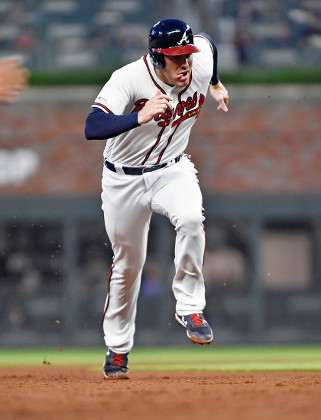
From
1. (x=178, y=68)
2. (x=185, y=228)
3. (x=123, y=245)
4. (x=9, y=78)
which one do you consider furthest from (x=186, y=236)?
(x=9, y=78)

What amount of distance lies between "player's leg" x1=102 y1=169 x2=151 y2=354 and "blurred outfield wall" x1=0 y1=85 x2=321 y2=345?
28.6 feet

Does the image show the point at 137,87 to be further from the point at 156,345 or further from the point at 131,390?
the point at 156,345

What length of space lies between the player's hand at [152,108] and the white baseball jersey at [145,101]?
0.31 m

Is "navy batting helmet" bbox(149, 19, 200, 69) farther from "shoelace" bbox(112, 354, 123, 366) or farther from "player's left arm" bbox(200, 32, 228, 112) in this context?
"shoelace" bbox(112, 354, 123, 366)

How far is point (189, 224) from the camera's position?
18.7 feet

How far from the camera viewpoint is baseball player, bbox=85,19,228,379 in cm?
557

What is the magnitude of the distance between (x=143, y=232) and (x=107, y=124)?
3.19ft

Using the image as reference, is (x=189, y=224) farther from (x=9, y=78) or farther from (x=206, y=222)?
(x=206, y=222)

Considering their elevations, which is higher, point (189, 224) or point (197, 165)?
point (189, 224)

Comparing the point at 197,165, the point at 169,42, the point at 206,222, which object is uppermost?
the point at 169,42

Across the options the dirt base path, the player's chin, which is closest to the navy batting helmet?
the player's chin

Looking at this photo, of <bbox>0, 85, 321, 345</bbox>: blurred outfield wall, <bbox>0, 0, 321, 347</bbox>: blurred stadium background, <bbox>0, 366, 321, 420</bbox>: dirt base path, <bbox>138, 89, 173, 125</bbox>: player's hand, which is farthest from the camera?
<bbox>0, 85, 321, 345</bbox>: blurred outfield wall

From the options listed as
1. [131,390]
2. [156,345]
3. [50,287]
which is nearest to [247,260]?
[156,345]

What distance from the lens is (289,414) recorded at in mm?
4016
